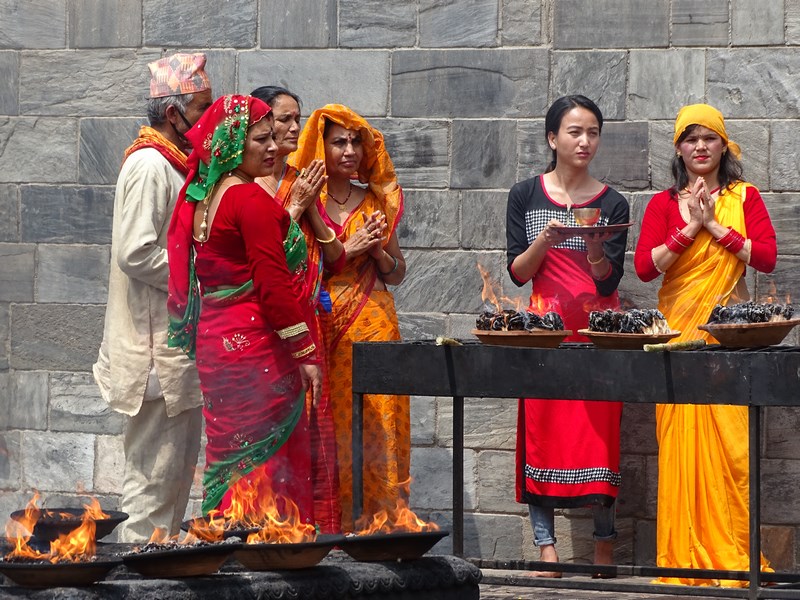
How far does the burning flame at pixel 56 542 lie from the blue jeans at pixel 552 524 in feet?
7.82

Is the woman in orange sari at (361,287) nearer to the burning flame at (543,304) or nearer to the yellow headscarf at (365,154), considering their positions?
the yellow headscarf at (365,154)

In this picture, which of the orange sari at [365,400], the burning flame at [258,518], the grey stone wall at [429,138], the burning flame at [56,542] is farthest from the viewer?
the grey stone wall at [429,138]

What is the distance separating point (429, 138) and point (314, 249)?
1.46 metres

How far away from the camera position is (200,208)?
5477mm

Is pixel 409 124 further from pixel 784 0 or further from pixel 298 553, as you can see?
pixel 298 553

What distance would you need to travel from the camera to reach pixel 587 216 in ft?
19.5

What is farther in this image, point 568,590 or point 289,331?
point 568,590

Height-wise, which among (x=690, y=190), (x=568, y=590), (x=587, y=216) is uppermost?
(x=690, y=190)

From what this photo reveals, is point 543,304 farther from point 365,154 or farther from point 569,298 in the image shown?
point 365,154

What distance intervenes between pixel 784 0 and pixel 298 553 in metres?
3.55

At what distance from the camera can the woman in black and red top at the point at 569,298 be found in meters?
6.49

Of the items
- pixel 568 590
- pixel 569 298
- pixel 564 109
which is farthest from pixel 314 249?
pixel 568 590

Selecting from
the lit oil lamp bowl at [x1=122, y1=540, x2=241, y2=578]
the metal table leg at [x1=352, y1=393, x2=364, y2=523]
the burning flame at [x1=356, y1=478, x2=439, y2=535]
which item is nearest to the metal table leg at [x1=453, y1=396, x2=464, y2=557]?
the burning flame at [x1=356, y1=478, x2=439, y2=535]

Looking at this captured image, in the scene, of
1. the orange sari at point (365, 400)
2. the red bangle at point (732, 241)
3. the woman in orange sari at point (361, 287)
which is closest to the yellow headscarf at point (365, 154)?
the woman in orange sari at point (361, 287)
